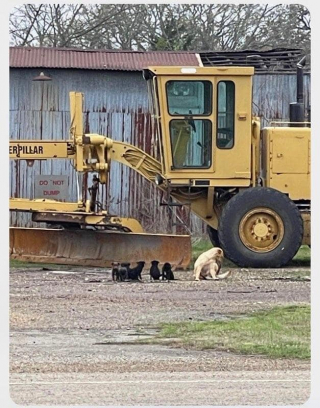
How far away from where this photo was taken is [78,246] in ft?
40.7

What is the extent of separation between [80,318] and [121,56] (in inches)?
301

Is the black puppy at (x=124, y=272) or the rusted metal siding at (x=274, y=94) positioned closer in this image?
the black puppy at (x=124, y=272)

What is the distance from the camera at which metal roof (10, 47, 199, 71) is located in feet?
50.0

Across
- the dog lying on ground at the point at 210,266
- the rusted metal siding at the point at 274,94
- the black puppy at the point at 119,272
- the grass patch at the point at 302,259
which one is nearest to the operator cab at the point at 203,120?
the dog lying on ground at the point at 210,266

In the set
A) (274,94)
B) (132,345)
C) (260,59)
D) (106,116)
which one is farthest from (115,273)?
(260,59)

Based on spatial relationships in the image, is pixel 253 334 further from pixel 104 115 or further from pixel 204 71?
pixel 104 115

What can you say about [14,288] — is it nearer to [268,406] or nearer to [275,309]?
[275,309]

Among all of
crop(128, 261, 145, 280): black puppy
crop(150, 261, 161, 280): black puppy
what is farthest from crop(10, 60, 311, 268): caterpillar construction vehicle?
crop(128, 261, 145, 280): black puppy

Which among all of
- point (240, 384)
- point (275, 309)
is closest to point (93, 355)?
point (240, 384)

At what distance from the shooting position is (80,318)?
8609 millimetres

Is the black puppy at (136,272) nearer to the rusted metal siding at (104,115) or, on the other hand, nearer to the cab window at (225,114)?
the cab window at (225,114)

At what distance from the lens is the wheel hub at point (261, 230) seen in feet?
→ 40.7

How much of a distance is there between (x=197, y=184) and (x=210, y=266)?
1.39m

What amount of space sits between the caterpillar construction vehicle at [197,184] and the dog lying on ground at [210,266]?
0.46 m
